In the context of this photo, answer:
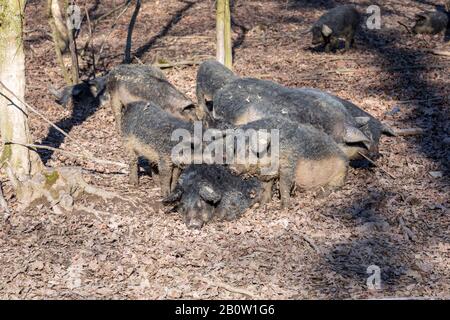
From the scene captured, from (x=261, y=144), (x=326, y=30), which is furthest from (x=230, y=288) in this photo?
(x=326, y=30)

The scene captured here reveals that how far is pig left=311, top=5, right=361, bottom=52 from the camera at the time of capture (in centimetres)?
Result: 1681

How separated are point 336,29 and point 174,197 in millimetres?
9427

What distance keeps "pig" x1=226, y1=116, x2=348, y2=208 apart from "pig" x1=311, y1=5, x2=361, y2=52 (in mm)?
7608

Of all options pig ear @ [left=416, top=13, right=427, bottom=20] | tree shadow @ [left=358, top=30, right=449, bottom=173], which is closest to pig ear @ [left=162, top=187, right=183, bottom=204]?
tree shadow @ [left=358, top=30, right=449, bottom=173]

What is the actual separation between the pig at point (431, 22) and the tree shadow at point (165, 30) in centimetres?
712

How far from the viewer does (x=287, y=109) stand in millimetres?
10773

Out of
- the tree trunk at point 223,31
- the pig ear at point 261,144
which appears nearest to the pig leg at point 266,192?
the pig ear at point 261,144

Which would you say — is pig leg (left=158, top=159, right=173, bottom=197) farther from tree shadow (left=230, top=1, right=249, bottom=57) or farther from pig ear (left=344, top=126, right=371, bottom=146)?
tree shadow (left=230, top=1, right=249, bottom=57)

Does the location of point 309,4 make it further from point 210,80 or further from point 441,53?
point 210,80

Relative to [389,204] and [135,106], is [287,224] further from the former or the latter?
[135,106]

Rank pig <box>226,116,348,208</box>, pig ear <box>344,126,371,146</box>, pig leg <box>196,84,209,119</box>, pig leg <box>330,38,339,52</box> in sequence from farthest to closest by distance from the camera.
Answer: pig leg <box>330,38,339,52</box> < pig leg <box>196,84,209,119</box> < pig ear <box>344,126,371,146</box> < pig <box>226,116,348,208</box>

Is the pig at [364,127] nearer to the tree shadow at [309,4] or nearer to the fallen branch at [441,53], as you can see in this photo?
the fallen branch at [441,53]

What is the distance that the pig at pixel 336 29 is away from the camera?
55.2 ft

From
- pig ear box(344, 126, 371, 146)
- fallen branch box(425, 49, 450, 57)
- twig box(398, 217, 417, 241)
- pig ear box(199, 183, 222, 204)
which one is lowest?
twig box(398, 217, 417, 241)
